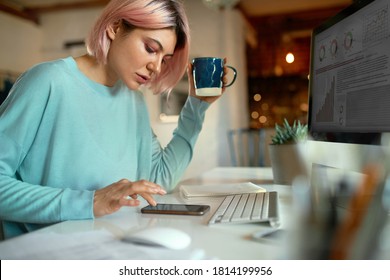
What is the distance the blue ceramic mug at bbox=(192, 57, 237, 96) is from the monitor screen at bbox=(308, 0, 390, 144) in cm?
23

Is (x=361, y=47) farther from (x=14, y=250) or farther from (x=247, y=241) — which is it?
(x=14, y=250)

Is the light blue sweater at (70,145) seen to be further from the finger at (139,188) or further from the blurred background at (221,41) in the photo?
the blurred background at (221,41)

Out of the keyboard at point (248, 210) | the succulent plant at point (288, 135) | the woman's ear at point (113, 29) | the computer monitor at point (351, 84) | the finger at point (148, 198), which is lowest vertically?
the keyboard at point (248, 210)

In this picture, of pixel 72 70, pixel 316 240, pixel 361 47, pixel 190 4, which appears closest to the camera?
pixel 316 240

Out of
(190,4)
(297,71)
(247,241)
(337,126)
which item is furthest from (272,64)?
(247,241)

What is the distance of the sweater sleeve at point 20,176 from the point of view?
559 millimetres

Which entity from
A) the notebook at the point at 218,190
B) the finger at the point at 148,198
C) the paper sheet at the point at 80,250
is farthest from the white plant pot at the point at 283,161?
the paper sheet at the point at 80,250

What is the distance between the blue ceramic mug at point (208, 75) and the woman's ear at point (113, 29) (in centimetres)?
18

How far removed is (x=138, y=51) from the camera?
0.80 m

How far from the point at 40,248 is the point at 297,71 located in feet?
16.9

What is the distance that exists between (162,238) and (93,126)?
47 centimetres

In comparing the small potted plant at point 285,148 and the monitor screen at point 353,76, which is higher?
the monitor screen at point 353,76

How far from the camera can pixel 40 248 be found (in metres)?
0.40
